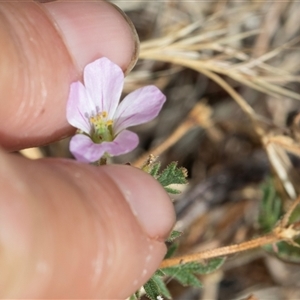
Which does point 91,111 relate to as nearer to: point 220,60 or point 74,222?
point 74,222

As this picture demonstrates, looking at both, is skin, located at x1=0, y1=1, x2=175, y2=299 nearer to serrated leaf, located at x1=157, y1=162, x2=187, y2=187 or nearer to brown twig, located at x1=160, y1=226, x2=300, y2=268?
serrated leaf, located at x1=157, y1=162, x2=187, y2=187

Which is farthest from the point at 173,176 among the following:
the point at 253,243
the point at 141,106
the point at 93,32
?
the point at 93,32

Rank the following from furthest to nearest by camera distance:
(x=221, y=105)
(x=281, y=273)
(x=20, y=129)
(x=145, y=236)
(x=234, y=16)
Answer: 1. (x=221, y=105)
2. (x=234, y=16)
3. (x=281, y=273)
4. (x=20, y=129)
5. (x=145, y=236)

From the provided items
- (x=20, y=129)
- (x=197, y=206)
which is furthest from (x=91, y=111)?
(x=197, y=206)

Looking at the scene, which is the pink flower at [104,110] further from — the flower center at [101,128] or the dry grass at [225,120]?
the dry grass at [225,120]

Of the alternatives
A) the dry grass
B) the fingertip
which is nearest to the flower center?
the fingertip

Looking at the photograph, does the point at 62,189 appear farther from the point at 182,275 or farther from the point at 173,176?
the point at 182,275

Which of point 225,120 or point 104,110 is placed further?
point 225,120
